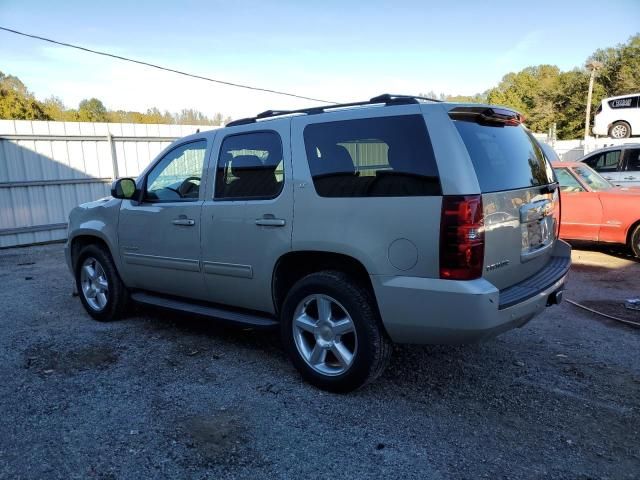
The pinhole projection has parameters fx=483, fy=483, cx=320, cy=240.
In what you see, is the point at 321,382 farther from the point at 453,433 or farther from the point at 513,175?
the point at 513,175

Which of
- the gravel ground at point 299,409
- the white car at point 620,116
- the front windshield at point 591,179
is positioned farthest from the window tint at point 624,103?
the gravel ground at point 299,409

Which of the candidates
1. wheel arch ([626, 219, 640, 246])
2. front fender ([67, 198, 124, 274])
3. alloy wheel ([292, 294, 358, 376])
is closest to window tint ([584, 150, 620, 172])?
wheel arch ([626, 219, 640, 246])

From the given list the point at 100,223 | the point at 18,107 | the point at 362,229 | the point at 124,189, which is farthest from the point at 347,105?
the point at 18,107

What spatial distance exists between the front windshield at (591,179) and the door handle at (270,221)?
659 centimetres

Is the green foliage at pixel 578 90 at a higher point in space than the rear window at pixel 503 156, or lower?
higher

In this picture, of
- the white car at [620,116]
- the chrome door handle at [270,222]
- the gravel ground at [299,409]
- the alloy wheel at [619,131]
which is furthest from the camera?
the alloy wheel at [619,131]

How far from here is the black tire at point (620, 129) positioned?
17828 mm

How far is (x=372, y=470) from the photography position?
255 centimetres

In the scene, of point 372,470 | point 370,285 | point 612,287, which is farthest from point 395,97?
point 612,287

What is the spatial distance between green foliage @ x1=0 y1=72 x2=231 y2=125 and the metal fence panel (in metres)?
15.8

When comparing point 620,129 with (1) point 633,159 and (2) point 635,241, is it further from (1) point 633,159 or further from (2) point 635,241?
(2) point 635,241

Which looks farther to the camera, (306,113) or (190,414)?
(306,113)

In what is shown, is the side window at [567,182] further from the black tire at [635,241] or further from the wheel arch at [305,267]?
the wheel arch at [305,267]

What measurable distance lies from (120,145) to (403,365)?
34.8 feet
